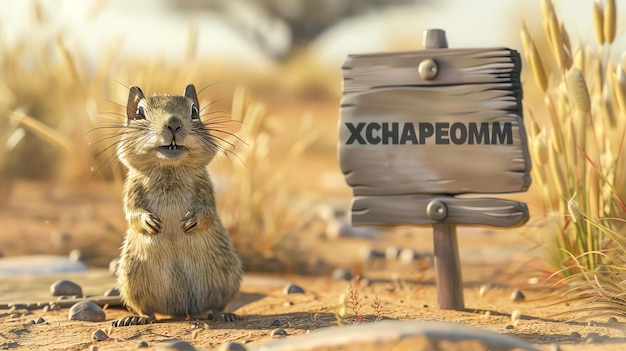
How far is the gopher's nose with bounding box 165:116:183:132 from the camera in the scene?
13.5ft

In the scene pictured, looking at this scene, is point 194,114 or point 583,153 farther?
point 583,153

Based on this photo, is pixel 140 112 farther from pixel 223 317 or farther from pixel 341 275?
pixel 341 275

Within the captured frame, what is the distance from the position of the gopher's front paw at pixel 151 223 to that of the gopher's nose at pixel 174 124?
0.44 m

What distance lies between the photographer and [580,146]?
4.98m

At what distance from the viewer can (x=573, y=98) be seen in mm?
4594

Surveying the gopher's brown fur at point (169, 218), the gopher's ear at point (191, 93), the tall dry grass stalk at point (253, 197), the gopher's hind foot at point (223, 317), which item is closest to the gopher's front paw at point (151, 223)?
the gopher's brown fur at point (169, 218)

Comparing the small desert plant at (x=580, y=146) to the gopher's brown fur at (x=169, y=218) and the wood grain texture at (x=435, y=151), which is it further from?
the gopher's brown fur at (x=169, y=218)

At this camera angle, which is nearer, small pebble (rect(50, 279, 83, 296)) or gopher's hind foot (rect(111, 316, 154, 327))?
gopher's hind foot (rect(111, 316, 154, 327))

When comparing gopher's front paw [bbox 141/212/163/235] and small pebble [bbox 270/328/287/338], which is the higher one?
gopher's front paw [bbox 141/212/163/235]

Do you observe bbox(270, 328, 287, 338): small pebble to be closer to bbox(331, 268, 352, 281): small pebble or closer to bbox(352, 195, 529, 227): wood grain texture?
bbox(352, 195, 529, 227): wood grain texture

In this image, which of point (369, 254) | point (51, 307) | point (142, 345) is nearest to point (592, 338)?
point (142, 345)

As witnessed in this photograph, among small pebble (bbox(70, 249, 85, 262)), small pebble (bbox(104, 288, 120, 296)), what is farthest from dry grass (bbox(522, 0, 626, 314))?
small pebble (bbox(70, 249, 85, 262))

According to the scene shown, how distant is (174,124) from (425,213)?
56.4 inches

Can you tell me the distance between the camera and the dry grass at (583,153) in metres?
4.64
